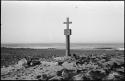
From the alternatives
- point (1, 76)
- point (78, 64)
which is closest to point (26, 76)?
point (1, 76)

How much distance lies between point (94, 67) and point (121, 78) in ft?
5.88

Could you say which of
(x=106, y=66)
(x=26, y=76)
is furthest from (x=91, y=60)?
(x=26, y=76)

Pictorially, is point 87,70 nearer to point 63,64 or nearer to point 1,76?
point 63,64

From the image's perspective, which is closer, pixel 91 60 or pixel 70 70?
pixel 70 70

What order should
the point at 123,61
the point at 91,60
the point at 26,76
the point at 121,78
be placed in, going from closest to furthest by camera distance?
the point at 121,78 < the point at 26,76 < the point at 123,61 < the point at 91,60

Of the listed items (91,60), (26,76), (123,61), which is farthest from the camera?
(91,60)

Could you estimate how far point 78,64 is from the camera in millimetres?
11219

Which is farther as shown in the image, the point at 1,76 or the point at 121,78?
the point at 1,76

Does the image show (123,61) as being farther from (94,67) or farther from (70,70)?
(70,70)

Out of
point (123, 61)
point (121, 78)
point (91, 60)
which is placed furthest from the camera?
point (91, 60)

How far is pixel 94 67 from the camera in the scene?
1035 centimetres

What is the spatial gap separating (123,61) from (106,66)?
1.36 meters

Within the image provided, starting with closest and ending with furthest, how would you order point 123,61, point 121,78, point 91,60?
point 121,78
point 123,61
point 91,60

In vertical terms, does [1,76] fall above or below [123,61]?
below
